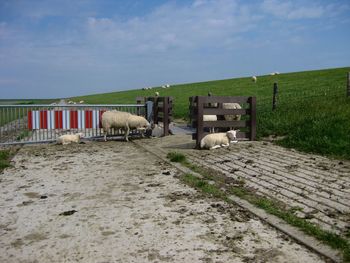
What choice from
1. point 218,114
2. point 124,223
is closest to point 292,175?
point 124,223

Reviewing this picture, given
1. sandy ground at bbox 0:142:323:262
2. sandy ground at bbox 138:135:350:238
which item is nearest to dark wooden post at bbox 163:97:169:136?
sandy ground at bbox 138:135:350:238

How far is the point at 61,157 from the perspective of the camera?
1043 cm

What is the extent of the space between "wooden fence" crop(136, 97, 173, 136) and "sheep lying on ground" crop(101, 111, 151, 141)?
2.78 feet

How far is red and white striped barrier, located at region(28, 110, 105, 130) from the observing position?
1336 cm

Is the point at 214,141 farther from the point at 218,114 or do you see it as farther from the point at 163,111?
Result: the point at 163,111

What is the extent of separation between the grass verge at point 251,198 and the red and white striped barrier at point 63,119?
5958 mm

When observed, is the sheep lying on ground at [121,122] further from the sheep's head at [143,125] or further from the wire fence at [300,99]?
the wire fence at [300,99]

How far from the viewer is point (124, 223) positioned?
5.01 m

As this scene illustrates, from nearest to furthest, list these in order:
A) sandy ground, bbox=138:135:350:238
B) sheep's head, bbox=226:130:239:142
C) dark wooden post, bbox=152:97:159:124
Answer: sandy ground, bbox=138:135:350:238 < sheep's head, bbox=226:130:239:142 < dark wooden post, bbox=152:97:159:124

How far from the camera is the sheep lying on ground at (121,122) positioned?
44.8ft

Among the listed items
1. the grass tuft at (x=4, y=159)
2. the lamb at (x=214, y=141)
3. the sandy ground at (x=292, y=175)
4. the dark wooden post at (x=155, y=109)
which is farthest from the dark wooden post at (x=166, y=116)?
the grass tuft at (x=4, y=159)

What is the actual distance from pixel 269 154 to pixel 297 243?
5695 millimetres

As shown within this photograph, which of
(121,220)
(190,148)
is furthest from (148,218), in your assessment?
(190,148)

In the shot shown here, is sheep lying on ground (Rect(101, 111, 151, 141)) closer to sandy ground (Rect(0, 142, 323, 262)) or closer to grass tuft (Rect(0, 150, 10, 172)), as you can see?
grass tuft (Rect(0, 150, 10, 172))
